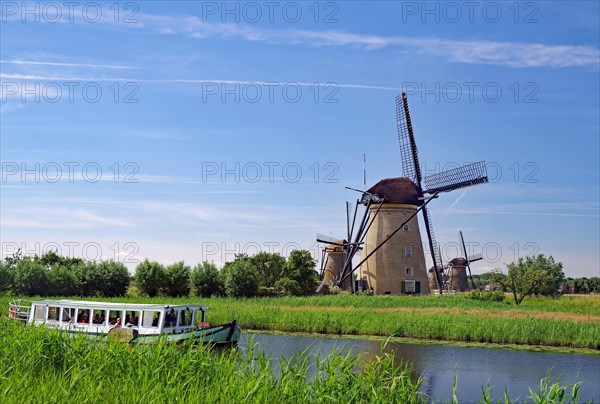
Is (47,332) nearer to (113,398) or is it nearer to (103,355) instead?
(103,355)

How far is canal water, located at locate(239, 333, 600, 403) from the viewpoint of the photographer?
54.8 ft

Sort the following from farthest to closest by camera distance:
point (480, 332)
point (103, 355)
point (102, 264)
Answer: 1. point (102, 264)
2. point (480, 332)
3. point (103, 355)

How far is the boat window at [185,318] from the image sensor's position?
22431mm

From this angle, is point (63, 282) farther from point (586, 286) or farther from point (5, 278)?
point (586, 286)

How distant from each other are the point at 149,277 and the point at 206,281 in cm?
444

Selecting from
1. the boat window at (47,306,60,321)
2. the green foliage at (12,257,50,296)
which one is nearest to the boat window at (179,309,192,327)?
the boat window at (47,306,60,321)

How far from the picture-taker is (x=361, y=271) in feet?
165

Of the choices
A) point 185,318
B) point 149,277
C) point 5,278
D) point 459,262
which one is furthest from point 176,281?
point 459,262

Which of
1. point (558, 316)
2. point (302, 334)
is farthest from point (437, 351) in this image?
point (558, 316)

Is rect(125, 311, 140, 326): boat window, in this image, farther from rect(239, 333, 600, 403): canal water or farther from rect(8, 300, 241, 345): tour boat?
rect(239, 333, 600, 403): canal water

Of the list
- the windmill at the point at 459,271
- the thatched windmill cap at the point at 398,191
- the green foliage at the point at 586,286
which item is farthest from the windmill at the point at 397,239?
the green foliage at the point at 586,286

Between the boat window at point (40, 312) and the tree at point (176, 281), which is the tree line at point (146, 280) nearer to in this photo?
the tree at point (176, 281)

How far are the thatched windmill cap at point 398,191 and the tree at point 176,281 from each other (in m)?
16.2

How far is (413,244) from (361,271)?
4.62 metres
